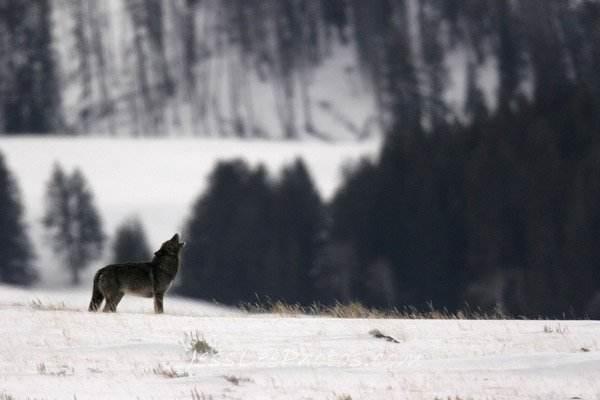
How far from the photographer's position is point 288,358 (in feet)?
47.5

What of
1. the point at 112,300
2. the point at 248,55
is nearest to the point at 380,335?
the point at 112,300

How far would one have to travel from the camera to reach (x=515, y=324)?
16.4 meters

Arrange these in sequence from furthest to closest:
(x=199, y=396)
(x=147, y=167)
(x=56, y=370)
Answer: (x=147, y=167) < (x=56, y=370) < (x=199, y=396)

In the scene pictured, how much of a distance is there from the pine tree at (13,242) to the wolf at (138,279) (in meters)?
83.6

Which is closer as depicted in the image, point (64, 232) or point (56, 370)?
point (56, 370)

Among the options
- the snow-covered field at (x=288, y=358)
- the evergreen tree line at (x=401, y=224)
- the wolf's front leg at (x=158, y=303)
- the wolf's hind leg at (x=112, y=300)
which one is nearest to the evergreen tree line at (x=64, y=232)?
the evergreen tree line at (x=401, y=224)

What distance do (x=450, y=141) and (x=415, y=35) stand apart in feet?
174

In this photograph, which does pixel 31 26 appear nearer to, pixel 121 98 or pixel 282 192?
pixel 121 98

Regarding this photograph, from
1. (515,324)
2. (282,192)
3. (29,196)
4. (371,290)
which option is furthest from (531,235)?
(515,324)

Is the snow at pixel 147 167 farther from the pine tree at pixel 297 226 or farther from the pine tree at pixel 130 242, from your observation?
the pine tree at pixel 297 226

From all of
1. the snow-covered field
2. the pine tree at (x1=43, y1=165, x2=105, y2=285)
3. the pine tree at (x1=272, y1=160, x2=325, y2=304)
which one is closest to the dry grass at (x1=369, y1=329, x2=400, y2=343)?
the snow-covered field

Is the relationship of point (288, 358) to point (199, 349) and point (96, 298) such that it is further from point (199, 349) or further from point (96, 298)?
point (96, 298)

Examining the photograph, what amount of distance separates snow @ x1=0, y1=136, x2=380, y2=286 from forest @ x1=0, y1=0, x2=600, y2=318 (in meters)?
4.08

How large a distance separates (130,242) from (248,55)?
56.0m
